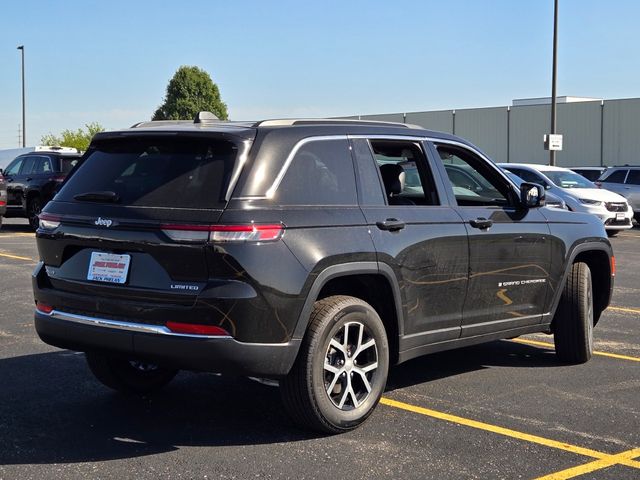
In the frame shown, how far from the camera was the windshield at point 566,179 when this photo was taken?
22.1 m

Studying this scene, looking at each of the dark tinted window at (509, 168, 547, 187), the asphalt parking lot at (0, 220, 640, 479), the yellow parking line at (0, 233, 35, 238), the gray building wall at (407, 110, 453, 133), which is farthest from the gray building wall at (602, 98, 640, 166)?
the asphalt parking lot at (0, 220, 640, 479)

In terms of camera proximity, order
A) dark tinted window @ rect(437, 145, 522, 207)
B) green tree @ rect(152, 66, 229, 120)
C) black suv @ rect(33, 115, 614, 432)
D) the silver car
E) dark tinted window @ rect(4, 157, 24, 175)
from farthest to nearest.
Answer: green tree @ rect(152, 66, 229, 120)
the silver car
dark tinted window @ rect(4, 157, 24, 175)
dark tinted window @ rect(437, 145, 522, 207)
black suv @ rect(33, 115, 614, 432)

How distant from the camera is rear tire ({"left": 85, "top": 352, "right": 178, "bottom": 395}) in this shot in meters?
6.12

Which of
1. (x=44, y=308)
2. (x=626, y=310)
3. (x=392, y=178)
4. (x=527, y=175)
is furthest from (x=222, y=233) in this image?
(x=527, y=175)

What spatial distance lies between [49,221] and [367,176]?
1870 mm

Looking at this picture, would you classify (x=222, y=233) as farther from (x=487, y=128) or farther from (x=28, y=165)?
(x=487, y=128)

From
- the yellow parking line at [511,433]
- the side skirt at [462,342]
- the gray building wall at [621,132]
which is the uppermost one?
the gray building wall at [621,132]

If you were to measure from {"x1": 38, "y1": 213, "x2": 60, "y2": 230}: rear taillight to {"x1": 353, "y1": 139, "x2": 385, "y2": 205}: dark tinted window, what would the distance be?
1.75 m

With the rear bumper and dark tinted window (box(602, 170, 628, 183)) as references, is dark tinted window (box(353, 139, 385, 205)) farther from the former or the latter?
dark tinted window (box(602, 170, 628, 183))

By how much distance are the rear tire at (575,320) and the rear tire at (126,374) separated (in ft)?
9.86

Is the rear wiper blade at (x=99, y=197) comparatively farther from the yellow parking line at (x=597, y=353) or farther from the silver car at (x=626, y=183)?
the silver car at (x=626, y=183)

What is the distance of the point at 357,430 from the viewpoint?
5.48m

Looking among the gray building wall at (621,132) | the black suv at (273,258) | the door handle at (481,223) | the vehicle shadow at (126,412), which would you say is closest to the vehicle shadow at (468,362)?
the vehicle shadow at (126,412)

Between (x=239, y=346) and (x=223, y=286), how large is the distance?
0.32 m
